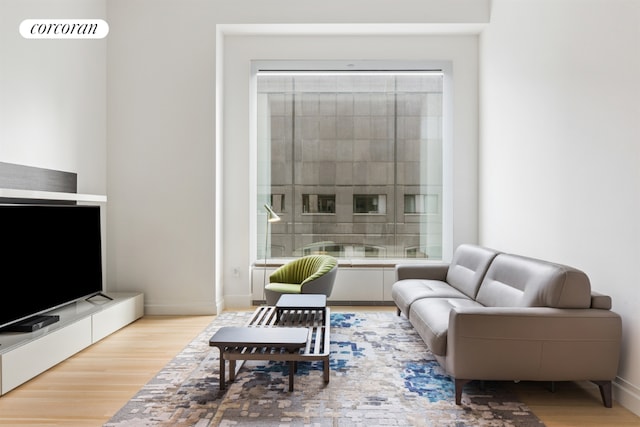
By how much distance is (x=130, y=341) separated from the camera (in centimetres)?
441

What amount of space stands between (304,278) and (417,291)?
4.81 feet

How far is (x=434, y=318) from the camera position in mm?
3496

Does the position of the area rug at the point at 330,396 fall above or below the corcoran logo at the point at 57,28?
below

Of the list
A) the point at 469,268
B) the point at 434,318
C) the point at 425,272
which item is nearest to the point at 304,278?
the point at 425,272

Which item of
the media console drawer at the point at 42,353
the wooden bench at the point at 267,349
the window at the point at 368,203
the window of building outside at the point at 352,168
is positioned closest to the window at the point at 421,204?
the window of building outside at the point at 352,168

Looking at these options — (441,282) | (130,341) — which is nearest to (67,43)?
(130,341)

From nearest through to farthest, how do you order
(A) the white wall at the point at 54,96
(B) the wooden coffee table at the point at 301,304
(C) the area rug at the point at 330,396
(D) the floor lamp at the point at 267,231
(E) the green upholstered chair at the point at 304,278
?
1. (C) the area rug at the point at 330,396
2. (A) the white wall at the point at 54,96
3. (B) the wooden coffee table at the point at 301,304
4. (E) the green upholstered chair at the point at 304,278
5. (D) the floor lamp at the point at 267,231

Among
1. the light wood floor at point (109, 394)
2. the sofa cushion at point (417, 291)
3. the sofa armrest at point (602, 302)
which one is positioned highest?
the sofa armrest at point (602, 302)

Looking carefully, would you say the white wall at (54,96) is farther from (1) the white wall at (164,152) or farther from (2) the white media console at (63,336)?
(2) the white media console at (63,336)

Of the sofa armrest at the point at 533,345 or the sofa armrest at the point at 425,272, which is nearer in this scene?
the sofa armrest at the point at 533,345

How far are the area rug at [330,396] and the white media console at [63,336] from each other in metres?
0.86

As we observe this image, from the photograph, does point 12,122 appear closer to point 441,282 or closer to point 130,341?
point 130,341

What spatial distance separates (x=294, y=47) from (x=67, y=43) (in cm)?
250

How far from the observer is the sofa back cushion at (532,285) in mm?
3037
